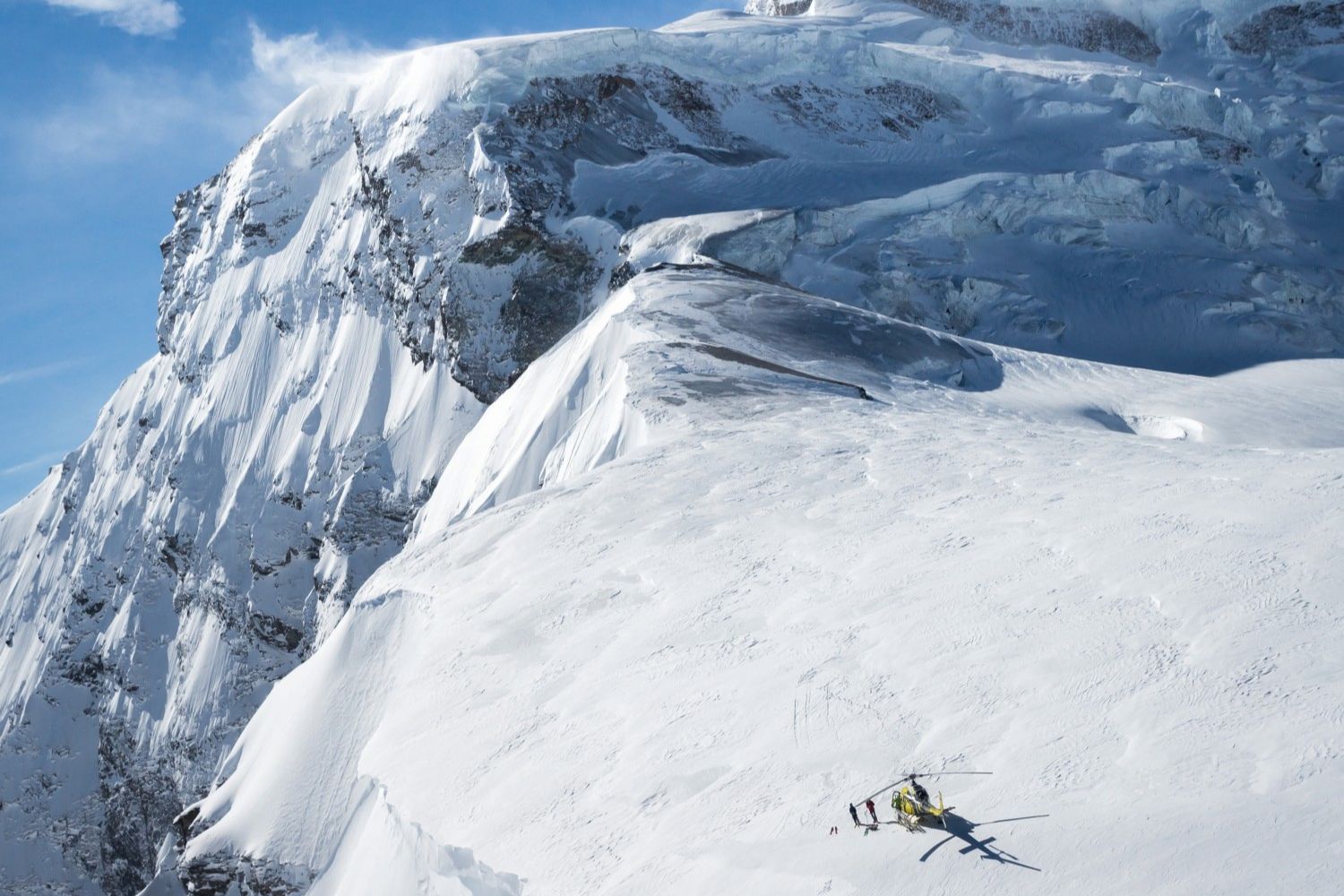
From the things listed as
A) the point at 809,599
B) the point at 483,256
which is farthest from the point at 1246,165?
the point at 809,599

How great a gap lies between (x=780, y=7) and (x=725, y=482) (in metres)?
104

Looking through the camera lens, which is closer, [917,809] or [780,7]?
[917,809]

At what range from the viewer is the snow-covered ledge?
115 meters

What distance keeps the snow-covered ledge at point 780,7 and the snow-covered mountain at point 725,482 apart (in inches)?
19.6

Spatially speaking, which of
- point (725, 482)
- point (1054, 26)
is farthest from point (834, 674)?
point (1054, 26)

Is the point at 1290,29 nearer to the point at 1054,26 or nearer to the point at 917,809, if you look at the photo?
the point at 1054,26

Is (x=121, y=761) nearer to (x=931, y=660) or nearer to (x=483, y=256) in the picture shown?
(x=483, y=256)

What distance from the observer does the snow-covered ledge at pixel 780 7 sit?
11516cm

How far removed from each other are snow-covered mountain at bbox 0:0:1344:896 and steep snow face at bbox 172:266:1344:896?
3.0 inches

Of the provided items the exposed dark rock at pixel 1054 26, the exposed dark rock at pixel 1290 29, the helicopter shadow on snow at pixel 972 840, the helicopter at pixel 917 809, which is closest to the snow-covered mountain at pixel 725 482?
the helicopter shadow on snow at pixel 972 840

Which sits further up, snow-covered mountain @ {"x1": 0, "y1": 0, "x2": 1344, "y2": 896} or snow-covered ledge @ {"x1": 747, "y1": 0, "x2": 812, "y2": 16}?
snow-covered ledge @ {"x1": 747, "y1": 0, "x2": 812, "y2": 16}

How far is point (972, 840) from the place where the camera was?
1041 centimetres

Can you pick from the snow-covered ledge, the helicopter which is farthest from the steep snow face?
the snow-covered ledge

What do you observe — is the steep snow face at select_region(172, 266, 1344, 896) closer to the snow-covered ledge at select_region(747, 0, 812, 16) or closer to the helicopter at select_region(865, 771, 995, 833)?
the helicopter at select_region(865, 771, 995, 833)
